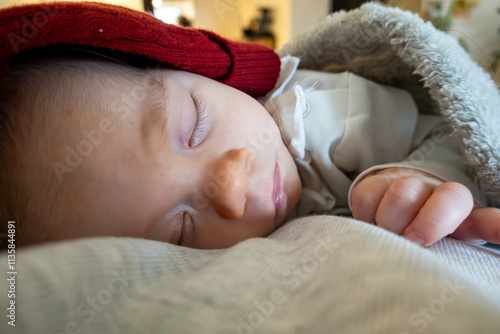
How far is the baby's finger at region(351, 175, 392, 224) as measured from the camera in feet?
1.77

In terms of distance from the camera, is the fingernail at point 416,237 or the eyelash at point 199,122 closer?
the fingernail at point 416,237

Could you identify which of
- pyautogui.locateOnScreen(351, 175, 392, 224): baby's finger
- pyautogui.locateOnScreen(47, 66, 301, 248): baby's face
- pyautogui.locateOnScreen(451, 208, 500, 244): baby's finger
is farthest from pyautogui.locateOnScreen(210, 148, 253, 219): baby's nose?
pyautogui.locateOnScreen(451, 208, 500, 244): baby's finger

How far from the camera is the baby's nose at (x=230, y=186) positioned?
49 centimetres

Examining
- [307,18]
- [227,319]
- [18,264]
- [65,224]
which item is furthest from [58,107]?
[307,18]

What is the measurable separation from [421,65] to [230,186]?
0.47 meters

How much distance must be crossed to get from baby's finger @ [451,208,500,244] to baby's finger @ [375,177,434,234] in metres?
0.08

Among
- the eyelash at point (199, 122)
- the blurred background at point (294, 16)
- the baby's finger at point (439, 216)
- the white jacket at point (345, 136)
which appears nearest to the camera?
the baby's finger at point (439, 216)

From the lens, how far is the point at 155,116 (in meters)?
0.51

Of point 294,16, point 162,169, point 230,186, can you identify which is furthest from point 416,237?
point 294,16

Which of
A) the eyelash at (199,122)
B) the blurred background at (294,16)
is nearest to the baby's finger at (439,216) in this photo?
the eyelash at (199,122)

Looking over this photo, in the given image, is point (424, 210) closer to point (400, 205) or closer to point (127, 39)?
point (400, 205)

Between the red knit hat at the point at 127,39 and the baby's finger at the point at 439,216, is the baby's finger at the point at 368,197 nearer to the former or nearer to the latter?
the baby's finger at the point at 439,216

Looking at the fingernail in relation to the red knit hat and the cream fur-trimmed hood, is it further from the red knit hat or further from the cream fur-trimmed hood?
the red knit hat

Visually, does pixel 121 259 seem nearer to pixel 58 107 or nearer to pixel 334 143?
pixel 58 107
